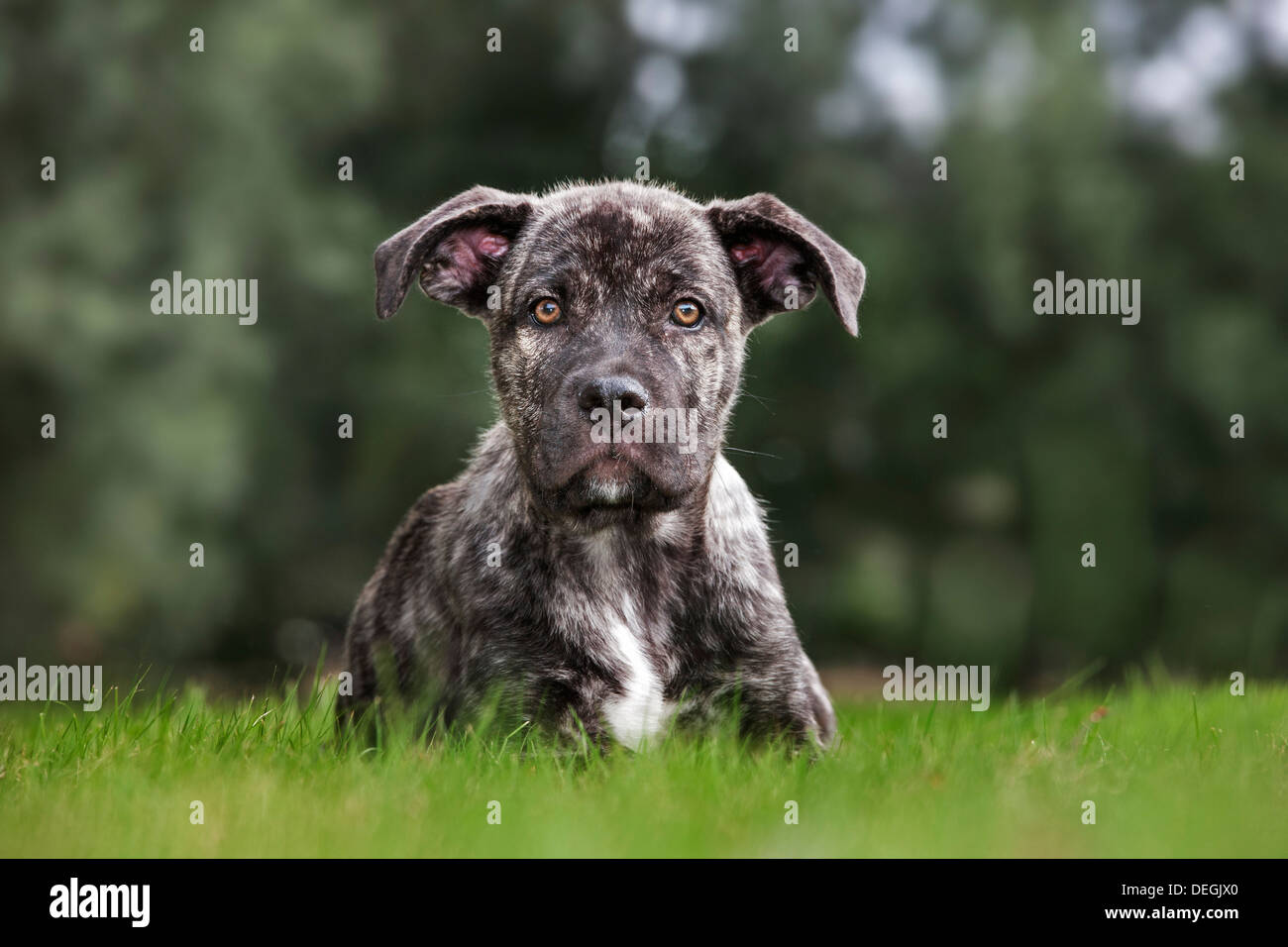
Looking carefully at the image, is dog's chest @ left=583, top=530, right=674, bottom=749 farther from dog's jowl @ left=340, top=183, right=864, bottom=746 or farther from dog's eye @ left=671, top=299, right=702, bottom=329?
dog's eye @ left=671, top=299, right=702, bottom=329

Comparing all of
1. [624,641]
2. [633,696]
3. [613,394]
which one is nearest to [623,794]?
[633,696]

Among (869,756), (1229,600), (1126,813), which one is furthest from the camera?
(1229,600)

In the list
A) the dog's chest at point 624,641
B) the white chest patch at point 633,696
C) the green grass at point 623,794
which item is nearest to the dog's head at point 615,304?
the dog's chest at point 624,641

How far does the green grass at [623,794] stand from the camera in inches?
160

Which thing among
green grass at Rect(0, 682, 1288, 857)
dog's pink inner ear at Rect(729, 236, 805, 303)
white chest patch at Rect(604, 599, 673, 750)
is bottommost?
green grass at Rect(0, 682, 1288, 857)

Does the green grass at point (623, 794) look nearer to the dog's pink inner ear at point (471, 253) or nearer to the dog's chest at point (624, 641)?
the dog's chest at point (624, 641)

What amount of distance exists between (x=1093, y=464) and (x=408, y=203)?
903cm

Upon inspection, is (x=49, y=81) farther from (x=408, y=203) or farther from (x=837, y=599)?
(x=837, y=599)

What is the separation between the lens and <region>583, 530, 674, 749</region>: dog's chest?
18.6 ft

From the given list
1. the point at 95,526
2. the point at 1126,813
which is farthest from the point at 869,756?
the point at 95,526

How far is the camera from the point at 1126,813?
14.2 feet

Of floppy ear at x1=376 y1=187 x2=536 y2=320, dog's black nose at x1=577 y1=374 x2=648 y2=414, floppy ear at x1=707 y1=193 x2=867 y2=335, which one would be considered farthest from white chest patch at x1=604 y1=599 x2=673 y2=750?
floppy ear at x1=376 y1=187 x2=536 y2=320

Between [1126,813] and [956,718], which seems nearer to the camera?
[1126,813]

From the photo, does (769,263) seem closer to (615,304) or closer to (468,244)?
(615,304)
